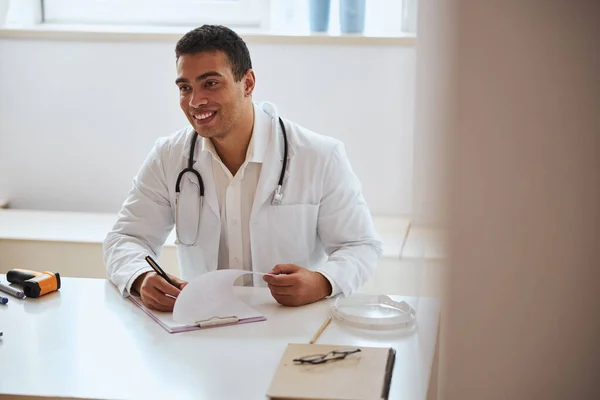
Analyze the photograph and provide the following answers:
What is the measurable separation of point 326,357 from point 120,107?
7.10ft

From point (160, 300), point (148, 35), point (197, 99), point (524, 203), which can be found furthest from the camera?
point (148, 35)

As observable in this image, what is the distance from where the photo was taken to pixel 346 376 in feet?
3.49

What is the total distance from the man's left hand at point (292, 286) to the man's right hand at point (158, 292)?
0.19 meters

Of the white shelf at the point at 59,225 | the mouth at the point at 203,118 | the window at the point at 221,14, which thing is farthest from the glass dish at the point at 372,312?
the window at the point at 221,14

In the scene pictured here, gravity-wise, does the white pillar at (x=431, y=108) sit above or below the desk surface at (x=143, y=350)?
above

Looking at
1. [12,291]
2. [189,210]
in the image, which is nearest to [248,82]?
[189,210]

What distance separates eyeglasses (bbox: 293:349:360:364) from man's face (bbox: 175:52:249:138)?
877 mm

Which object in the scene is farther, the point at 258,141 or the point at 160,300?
the point at 258,141

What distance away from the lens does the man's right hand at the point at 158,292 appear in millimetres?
1441

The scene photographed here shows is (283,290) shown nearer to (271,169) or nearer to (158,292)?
(158,292)

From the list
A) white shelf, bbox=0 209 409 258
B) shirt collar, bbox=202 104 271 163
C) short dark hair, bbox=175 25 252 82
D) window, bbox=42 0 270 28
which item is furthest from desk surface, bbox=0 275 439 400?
window, bbox=42 0 270 28

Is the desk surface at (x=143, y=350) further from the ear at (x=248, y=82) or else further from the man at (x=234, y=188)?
the ear at (x=248, y=82)

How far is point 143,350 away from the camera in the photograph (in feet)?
4.02

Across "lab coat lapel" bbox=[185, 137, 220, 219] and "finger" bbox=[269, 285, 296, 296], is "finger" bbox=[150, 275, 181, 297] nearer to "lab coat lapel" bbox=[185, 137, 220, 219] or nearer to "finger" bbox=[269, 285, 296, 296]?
"finger" bbox=[269, 285, 296, 296]
